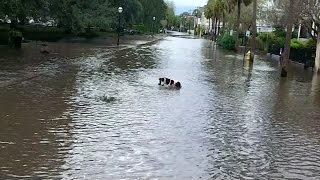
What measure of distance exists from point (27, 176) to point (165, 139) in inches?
128

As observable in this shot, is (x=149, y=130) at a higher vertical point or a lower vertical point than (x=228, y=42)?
higher

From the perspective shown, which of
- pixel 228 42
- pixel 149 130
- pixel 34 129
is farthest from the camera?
pixel 228 42

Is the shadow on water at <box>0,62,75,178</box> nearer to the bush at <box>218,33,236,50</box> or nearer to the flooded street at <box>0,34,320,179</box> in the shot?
the flooded street at <box>0,34,320,179</box>

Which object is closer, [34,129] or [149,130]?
[34,129]

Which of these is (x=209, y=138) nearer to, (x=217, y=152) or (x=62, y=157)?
(x=217, y=152)

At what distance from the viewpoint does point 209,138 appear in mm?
9836

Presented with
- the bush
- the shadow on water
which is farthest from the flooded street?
the bush

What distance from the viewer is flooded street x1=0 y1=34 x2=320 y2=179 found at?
761 centimetres

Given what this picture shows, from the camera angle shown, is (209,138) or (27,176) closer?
(27,176)

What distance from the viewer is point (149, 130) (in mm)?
10250

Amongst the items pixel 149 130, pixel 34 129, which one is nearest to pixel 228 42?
pixel 149 130

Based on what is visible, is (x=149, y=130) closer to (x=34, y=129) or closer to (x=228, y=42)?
(x=34, y=129)

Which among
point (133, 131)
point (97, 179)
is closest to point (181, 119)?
point (133, 131)

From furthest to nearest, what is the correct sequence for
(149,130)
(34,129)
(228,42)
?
1. (228,42)
2. (149,130)
3. (34,129)
